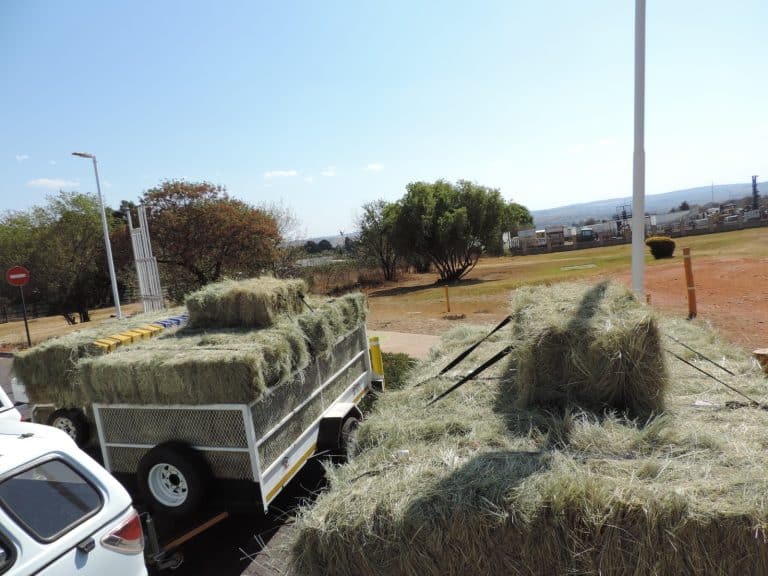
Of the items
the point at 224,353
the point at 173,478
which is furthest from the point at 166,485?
the point at 224,353

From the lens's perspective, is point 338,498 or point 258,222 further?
point 258,222

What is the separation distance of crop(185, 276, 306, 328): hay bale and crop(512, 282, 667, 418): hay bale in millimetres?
2667

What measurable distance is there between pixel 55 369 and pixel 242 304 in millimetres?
2187

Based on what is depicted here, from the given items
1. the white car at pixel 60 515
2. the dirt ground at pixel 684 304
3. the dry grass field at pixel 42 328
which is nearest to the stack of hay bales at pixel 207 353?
the white car at pixel 60 515

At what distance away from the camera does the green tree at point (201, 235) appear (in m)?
20.1

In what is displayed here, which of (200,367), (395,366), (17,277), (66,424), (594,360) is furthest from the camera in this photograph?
(17,277)

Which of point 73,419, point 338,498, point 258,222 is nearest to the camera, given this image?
point 338,498

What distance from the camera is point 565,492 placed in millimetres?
2357

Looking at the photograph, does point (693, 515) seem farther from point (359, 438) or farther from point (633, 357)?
point (359, 438)

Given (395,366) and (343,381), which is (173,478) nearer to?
(343,381)

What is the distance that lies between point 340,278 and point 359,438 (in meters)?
30.1

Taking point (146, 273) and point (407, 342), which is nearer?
point (407, 342)

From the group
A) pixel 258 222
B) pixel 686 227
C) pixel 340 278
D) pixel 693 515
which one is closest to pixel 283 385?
pixel 693 515

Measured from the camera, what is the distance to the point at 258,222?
68.5ft
